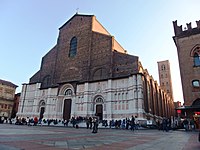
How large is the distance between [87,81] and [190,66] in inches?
687

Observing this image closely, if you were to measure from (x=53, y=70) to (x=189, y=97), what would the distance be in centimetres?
2777

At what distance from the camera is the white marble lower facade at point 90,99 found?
25656 millimetres

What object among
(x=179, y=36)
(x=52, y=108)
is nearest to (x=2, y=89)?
(x=52, y=108)

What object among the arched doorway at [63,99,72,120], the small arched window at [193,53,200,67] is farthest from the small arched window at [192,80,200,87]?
the arched doorway at [63,99,72,120]

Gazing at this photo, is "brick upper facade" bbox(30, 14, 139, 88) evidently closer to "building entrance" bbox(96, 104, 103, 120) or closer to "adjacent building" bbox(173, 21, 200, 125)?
"building entrance" bbox(96, 104, 103, 120)

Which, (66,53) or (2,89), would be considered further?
(2,89)

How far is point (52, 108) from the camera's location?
109ft

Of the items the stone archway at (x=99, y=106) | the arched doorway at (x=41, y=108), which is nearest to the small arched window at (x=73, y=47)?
the stone archway at (x=99, y=106)

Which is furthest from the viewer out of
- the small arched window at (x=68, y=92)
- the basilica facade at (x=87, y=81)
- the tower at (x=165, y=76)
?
the tower at (x=165, y=76)

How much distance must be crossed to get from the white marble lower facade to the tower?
4706 cm

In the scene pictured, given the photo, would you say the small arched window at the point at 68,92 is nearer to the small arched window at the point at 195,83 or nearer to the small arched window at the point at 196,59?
the small arched window at the point at 195,83

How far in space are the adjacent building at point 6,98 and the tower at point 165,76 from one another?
2266 inches

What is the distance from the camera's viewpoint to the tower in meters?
67.7

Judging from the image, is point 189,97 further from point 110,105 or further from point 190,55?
point 110,105
